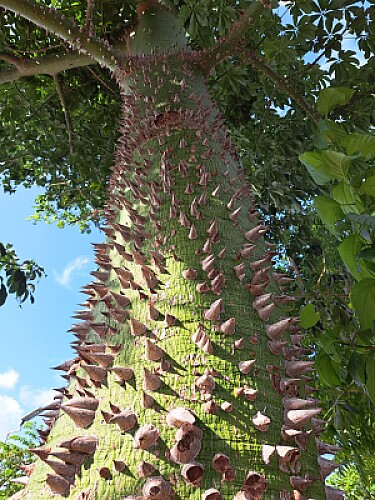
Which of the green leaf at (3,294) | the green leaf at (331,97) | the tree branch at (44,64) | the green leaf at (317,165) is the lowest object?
the green leaf at (317,165)

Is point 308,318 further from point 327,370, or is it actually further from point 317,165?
point 317,165

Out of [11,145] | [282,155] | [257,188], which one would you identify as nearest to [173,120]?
[257,188]

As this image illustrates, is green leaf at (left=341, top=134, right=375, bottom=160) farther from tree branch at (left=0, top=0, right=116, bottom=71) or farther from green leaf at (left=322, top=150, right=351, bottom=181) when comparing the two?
tree branch at (left=0, top=0, right=116, bottom=71)

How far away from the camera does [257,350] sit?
3.58 feet

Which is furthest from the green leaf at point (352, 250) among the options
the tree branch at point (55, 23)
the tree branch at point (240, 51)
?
the tree branch at point (55, 23)

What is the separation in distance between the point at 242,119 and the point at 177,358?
3.60 m

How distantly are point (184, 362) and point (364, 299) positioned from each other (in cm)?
39

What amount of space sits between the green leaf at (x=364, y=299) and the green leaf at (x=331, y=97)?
21.6 inches

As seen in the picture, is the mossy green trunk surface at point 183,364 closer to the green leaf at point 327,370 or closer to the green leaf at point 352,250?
the green leaf at point 327,370

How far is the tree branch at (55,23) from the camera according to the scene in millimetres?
2265

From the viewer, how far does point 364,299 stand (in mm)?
1006

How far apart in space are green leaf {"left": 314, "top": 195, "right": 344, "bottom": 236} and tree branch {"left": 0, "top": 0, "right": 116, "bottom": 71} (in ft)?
5.62

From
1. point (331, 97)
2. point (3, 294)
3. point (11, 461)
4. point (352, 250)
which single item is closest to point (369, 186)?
point (352, 250)

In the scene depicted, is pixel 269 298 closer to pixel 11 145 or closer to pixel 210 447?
pixel 210 447
